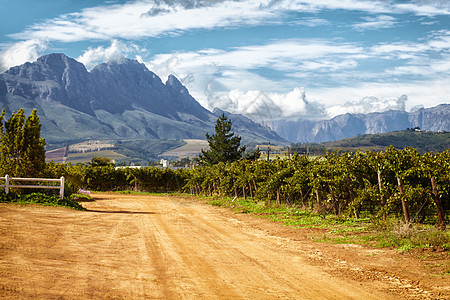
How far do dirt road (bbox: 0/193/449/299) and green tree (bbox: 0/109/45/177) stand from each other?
7.68m

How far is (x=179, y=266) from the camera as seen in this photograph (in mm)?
8758

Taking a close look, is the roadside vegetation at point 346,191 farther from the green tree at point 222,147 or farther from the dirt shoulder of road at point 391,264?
the green tree at point 222,147

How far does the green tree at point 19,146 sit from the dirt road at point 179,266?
25.2 feet

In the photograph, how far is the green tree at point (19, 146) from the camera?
20.8 metres

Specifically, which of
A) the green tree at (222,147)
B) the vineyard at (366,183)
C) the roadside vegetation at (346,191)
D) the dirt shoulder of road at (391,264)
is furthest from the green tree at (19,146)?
the green tree at (222,147)

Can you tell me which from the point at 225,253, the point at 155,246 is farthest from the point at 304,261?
the point at 155,246

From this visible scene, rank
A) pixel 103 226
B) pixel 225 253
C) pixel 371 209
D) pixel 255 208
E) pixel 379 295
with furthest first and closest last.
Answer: pixel 255 208, pixel 371 209, pixel 103 226, pixel 225 253, pixel 379 295

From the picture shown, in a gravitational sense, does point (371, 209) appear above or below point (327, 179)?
below

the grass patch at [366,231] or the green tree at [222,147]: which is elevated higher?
the green tree at [222,147]

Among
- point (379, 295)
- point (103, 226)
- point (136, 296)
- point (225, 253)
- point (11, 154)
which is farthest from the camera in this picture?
point (11, 154)

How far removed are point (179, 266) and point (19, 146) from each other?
15.1 m

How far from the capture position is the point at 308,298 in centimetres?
691

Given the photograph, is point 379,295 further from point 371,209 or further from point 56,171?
point 56,171

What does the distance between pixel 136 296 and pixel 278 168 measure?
681 inches
